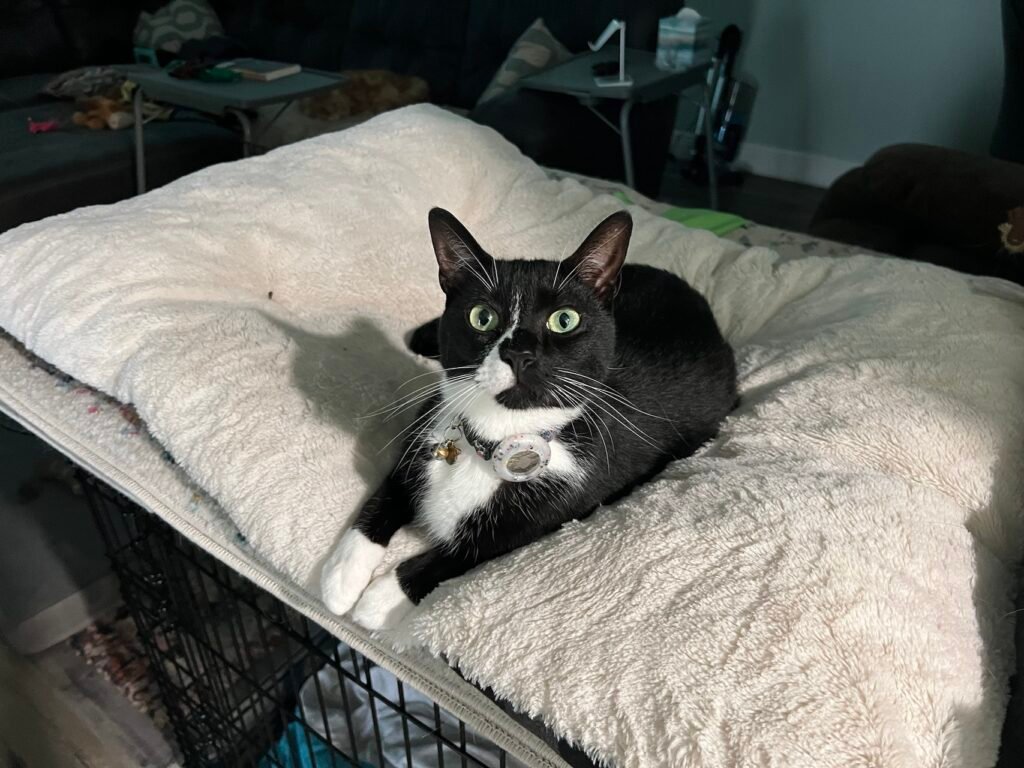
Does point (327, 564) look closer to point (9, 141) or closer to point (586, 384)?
point (586, 384)

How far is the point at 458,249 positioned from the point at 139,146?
1972 mm

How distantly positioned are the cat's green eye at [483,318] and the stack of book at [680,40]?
1762mm

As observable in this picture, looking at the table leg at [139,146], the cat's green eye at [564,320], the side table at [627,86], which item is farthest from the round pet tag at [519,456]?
the table leg at [139,146]

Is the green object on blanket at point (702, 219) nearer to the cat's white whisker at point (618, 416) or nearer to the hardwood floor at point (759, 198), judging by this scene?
the cat's white whisker at point (618, 416)

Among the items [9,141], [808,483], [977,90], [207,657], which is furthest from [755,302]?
[9,141]

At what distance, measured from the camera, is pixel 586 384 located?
736mm

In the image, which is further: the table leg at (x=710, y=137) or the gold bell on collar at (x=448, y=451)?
the table leg at (x=710, y=137)

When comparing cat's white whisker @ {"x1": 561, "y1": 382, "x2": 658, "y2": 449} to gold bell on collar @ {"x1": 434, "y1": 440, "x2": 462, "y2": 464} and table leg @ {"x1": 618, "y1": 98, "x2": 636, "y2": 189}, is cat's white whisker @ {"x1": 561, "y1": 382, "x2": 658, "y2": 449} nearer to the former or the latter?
gold bell on collar @ {"x1": 434, "y1": 440, "x2": 462, "y2": 464}

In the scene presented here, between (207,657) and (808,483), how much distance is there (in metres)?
0.86

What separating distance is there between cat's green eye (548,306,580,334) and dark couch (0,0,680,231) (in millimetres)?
1339

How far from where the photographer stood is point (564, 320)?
73 centimetres

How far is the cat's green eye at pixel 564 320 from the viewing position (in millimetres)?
728

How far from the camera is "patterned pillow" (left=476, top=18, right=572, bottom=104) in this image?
7.75 ft

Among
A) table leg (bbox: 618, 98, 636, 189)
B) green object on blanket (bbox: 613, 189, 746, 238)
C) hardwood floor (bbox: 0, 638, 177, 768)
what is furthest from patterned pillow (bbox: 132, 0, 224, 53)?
hardwood floor (bbox: 0, 638, 177, 768)
